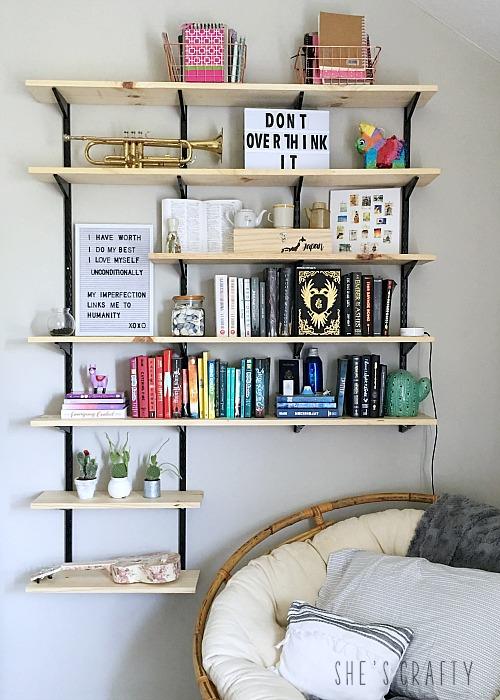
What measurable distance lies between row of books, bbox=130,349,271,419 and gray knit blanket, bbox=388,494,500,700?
0.65 metres

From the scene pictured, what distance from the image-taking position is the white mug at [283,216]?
257 cm

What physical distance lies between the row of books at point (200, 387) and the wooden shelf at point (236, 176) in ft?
1.93

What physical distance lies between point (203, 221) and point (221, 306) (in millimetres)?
314

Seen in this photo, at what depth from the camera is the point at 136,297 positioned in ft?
8.90

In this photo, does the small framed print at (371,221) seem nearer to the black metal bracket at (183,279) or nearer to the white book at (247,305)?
the white book at (247,305)

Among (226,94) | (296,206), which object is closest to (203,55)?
(226,94)

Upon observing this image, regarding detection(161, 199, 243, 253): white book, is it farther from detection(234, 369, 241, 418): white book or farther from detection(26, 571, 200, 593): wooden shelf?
detection(26, 571, 200, 593): wooden shelf

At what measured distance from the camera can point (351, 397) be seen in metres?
2.62

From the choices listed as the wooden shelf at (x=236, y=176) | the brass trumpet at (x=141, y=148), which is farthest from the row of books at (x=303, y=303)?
the brass trumpet at (x=141, y=148)

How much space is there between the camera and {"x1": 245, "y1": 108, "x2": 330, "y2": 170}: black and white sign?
8.59 feet

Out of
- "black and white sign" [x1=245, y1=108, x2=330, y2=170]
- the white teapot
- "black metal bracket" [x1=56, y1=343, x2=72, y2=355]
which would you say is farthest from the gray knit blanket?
"black metal bracket" [x1=56, y1=343, x2=72, y2=355]

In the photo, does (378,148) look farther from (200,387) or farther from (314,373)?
(200,387)

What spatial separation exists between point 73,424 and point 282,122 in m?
1.23

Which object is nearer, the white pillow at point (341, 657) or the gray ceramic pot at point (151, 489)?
the white pillow at point (341, 657)
